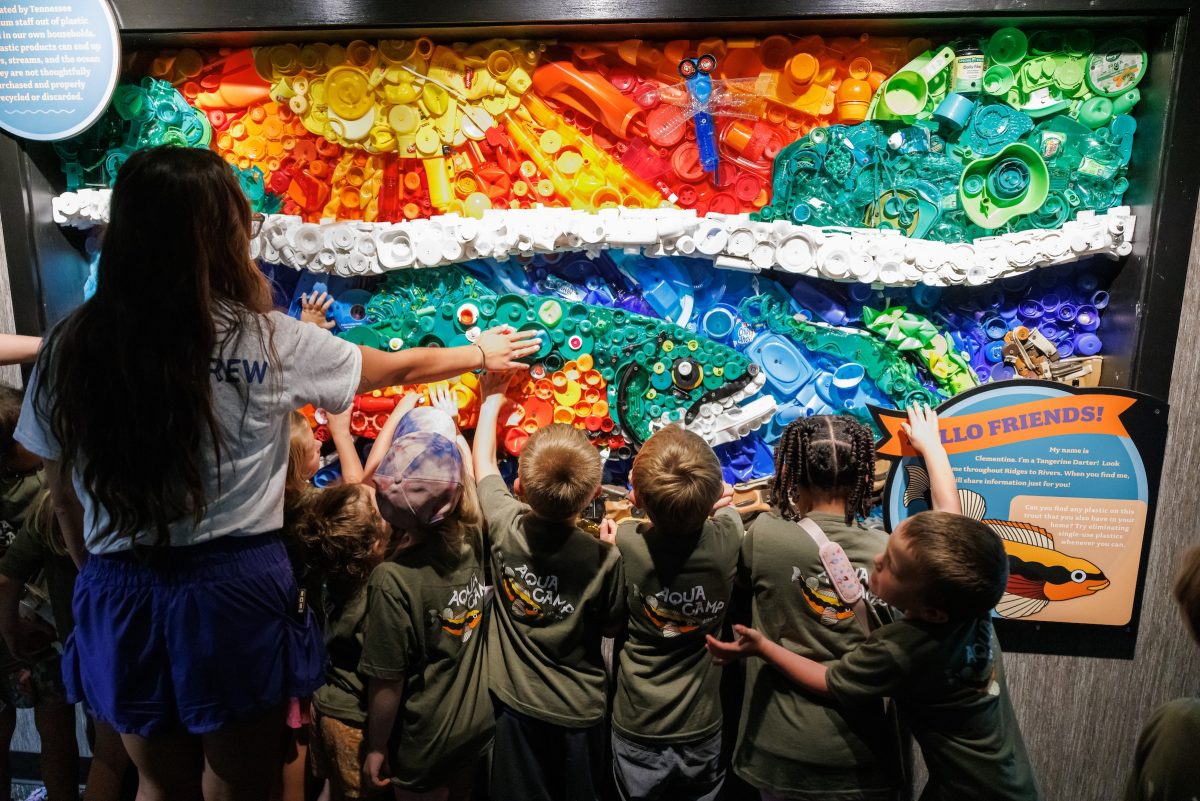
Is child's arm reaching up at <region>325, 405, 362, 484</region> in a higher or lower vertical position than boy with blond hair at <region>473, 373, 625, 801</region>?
higher

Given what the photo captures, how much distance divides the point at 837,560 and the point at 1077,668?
40.7 inches

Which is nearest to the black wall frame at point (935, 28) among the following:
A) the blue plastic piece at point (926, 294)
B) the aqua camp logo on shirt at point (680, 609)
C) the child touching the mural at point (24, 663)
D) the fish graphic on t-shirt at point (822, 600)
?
the blue plastic piece at point (926, 294)

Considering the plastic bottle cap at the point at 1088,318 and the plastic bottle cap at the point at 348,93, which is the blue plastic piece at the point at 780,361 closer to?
the plastic bottle cap at the point at 1088,318

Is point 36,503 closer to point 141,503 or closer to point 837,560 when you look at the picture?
point 141,503

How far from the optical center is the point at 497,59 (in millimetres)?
2039

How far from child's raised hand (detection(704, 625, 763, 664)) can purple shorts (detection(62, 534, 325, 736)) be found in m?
0.88

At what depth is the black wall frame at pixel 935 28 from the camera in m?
1.84

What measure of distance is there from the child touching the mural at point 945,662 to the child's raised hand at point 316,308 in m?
1.45

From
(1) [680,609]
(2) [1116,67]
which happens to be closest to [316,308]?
(1) [680,609]

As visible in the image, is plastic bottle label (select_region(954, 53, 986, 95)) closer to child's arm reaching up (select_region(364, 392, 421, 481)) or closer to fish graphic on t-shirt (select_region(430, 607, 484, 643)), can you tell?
child's arm reaching up (select_region(364, 392, 421, 481))

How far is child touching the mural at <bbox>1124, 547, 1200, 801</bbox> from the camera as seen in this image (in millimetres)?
1116

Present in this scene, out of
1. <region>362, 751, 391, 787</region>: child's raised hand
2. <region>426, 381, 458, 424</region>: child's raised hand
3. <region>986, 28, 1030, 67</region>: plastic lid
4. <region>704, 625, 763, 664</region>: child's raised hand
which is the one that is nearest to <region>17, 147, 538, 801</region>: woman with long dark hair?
<region>362, 751, 391, 787</region>: child's raised hand

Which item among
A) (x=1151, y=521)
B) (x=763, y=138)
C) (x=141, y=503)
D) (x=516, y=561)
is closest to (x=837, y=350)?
(x=763, y=138)

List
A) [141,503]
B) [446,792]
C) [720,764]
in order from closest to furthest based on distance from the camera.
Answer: [141,503]
[446,792]
[720,764]
